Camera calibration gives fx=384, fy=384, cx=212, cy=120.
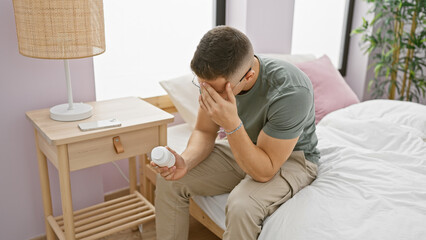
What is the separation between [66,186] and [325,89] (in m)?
1.46

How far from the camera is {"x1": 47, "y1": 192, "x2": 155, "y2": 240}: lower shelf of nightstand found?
1.58 meters

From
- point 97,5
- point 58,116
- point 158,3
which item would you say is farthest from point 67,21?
point 158,3

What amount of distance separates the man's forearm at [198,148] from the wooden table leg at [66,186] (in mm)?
411

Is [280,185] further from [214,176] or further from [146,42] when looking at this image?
[146,42]

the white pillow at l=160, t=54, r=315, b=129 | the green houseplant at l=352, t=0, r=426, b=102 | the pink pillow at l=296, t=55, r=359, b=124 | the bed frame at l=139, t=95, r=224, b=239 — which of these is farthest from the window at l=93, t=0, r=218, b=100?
the green houseplant at l=352, t=0, r=426, b=102

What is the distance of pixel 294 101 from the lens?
4.03ft

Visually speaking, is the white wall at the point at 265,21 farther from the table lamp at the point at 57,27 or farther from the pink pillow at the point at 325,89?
the table lamp at the point at 57,27

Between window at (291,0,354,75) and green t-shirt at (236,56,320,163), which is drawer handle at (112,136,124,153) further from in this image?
window at (291,0,354,75)

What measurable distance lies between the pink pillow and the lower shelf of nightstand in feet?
3.37

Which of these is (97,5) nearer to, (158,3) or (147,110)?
(147,110)

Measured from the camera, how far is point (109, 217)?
1.69 metres

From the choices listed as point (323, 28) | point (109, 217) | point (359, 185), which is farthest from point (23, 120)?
point (323, 28)

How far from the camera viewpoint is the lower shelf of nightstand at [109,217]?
5.17ft

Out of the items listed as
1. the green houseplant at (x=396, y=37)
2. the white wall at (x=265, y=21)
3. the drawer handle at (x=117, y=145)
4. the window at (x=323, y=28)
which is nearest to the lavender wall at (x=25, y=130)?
the drawer handle at (x=117, y=145)
